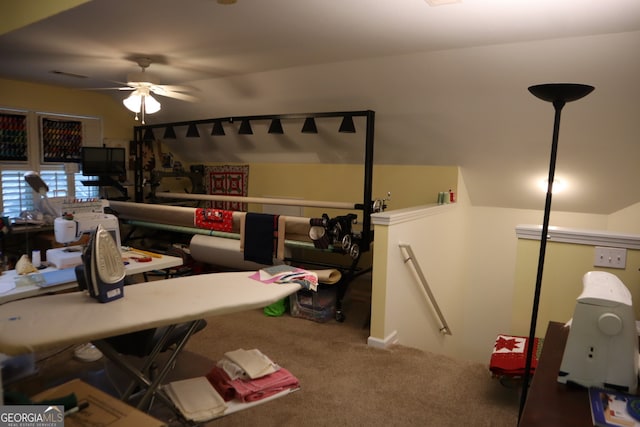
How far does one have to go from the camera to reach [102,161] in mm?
5277

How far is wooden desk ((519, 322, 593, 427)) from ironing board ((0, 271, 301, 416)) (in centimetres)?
99

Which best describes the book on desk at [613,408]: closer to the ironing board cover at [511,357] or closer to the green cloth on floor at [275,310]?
the ironing board cover at [511,357]

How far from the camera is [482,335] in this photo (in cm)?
523

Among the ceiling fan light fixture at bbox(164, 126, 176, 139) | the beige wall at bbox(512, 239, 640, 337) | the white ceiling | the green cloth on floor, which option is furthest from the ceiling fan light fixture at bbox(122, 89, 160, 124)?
the beige wall at bbox(512, 239, 640, 337)

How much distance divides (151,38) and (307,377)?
262 centimetres

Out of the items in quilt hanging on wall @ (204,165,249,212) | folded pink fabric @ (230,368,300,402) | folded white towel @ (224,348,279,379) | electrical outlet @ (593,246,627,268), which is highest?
quilt hanging on wall @ (204,165,249,212)

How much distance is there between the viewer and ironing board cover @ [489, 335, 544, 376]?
2.55 m

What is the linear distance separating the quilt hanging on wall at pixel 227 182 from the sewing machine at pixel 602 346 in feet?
16.1

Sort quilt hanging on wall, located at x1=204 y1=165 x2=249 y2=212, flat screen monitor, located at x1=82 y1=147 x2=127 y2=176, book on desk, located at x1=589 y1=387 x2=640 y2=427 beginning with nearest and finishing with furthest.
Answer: book on desk, located at x1=589 y1=387 x2=640 y2=427 < flat screen monitor, located at x1=82 y1=147 x2=127 y2=176 < quilt hanging on wall, located at x1=204 y1=165 x2=249 y2=212

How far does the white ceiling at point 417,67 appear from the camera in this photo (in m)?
2.65

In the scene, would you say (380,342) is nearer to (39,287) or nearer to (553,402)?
(553,402)

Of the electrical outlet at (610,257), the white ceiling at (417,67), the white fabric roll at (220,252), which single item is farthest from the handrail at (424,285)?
the white fabric roll at (220,252)

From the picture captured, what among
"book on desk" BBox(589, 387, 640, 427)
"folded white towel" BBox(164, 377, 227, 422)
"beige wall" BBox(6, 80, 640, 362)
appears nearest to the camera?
A: "book on desk" BBox(589, 387, 640, 427)

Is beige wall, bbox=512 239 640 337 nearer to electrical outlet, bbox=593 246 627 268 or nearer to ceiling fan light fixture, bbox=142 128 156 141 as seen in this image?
electrical outlet, bbox=593 246 627 268
